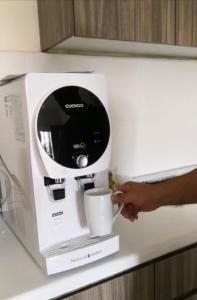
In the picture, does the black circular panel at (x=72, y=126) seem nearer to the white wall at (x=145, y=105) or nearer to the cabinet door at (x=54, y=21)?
the cabinet door at (x=54, y=21)

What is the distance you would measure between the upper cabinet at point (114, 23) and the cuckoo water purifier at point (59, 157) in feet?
0.83

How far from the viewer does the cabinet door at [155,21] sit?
3.18 feet

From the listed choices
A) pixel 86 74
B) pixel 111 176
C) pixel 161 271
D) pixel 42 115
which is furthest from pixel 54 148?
pixel 111 176

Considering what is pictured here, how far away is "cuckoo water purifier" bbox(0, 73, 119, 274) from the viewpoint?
67cm

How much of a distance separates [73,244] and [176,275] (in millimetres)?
346

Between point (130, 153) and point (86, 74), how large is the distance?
700 millimetres

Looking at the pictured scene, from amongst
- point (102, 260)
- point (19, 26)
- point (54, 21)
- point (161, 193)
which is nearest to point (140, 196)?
point (161, 193)

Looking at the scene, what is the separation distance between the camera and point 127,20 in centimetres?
94

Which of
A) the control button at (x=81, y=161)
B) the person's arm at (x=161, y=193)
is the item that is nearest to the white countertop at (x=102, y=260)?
the person's arm at (x=161, y=193)

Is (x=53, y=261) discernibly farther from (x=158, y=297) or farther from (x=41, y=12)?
(x=41, y=12)

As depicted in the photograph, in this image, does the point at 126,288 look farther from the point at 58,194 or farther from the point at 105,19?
the point at 105,19

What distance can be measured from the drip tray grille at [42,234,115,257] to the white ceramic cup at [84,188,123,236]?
3 centimetres

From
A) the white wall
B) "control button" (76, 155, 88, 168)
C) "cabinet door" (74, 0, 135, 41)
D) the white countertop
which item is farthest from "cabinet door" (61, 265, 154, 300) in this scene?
"cabinet door" (74, 0, 135, 41)

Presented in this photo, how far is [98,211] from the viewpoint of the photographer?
704mm
